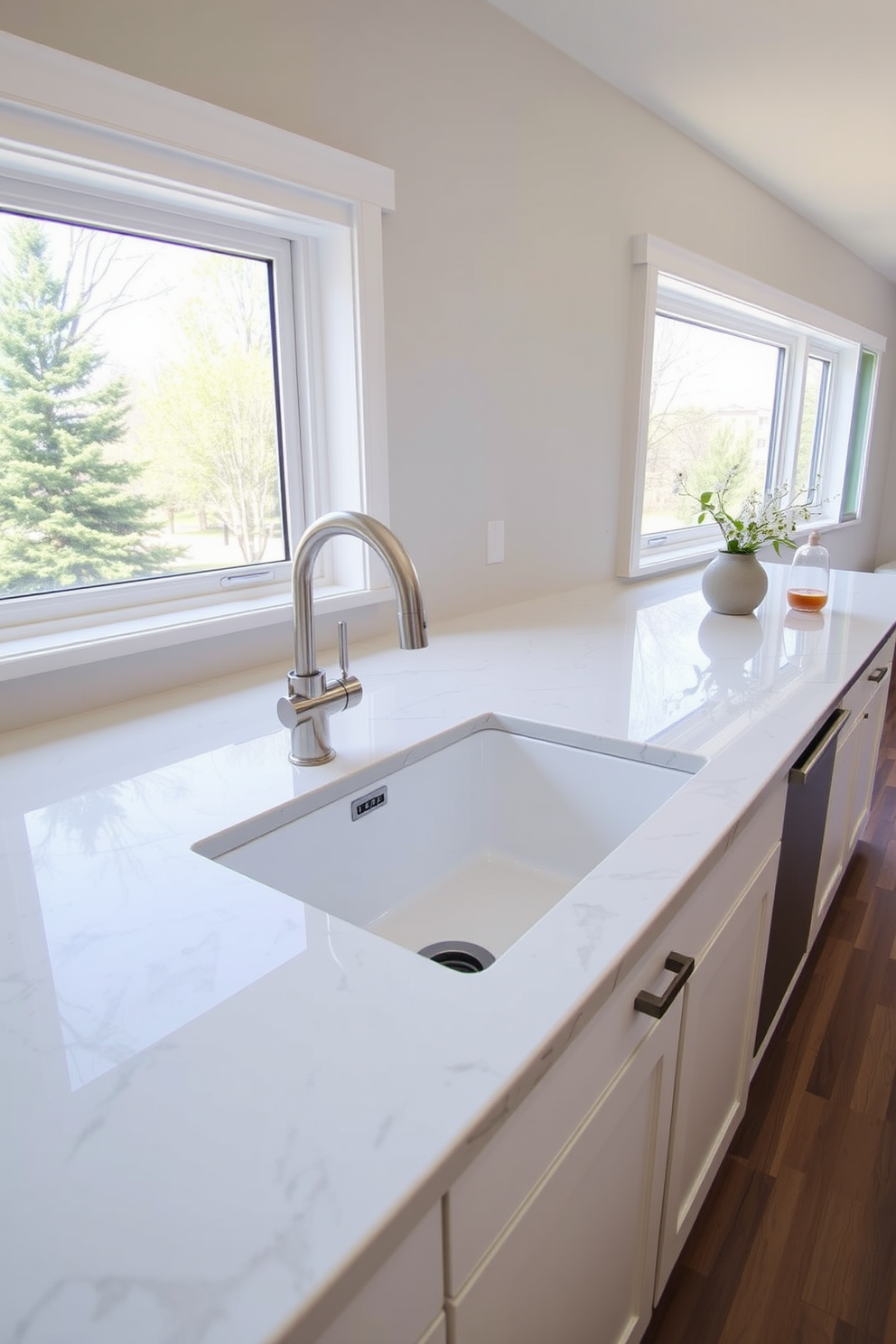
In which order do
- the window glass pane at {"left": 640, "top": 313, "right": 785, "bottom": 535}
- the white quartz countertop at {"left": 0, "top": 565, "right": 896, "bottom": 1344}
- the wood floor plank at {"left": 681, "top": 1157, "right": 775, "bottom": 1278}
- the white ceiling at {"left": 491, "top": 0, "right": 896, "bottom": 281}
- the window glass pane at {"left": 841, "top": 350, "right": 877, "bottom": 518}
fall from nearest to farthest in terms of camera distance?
the white quartz countertop at {"left": 0, "top": 565, "right": 896, "bottom": 1344}
the wood floor plank at {"left": 681, "top": 1157, "right": 775, "bottom": 1278}
the white ceiling at {"left": 491, "top": 0, "right": 896, "bottom": 281}
the window glass pane at {"left": 640, "top": 313, "right": 785, "bottom": 535}
the window glass pane at {"left": 841, "top": 350, "right": 877, "bottom": 518}

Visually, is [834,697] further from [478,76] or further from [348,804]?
[478,76]

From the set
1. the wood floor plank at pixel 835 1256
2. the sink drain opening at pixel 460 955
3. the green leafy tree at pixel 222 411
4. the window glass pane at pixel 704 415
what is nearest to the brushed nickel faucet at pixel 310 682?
the sink drain opening at pixel 460 955

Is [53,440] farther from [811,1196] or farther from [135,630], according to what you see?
[811,1196]

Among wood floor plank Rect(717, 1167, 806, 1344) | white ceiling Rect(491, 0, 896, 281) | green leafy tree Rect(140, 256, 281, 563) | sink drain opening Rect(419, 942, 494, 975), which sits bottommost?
wood floor plank Rect(717, 1167, 806, 1344)

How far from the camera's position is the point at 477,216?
5.84 feet

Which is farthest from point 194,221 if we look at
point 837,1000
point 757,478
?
point 757,478

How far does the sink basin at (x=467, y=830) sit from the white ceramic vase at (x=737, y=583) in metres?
0.98

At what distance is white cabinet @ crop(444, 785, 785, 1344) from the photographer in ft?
1.93

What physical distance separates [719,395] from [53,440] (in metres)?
2.86

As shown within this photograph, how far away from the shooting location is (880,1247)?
130cm

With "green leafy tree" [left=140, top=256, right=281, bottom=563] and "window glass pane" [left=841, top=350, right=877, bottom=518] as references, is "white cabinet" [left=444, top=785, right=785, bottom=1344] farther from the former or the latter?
"window glass pane" [left=841, top=350, right=877, bottom=518]

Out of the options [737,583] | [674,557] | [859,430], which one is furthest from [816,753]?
[859,430]

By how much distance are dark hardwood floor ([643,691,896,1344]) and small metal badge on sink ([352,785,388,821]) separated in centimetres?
88

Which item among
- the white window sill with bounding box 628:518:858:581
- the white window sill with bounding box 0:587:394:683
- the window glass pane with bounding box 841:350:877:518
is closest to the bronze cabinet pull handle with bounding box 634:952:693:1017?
the white window sill with bounding box 0:587:394:683
